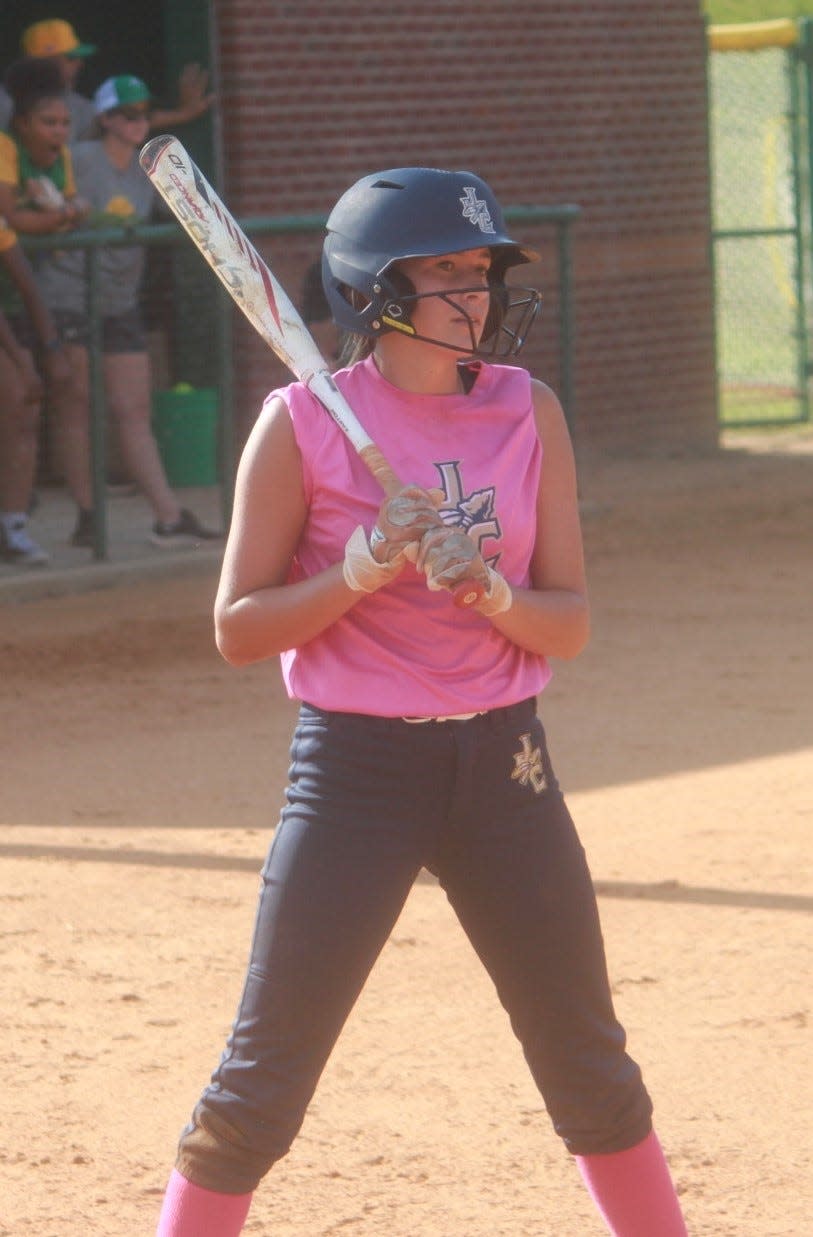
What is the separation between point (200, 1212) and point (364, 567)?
940mm

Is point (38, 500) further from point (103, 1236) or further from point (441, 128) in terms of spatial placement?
point (103, 1236)

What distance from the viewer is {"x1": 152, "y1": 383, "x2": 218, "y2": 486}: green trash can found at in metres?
10.9

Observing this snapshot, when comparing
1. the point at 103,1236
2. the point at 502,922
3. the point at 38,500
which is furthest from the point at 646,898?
the point at 38,500

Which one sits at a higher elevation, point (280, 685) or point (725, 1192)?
point (725, 1192)

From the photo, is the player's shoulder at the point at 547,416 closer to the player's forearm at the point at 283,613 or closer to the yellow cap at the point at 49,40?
the player's forearm at the point at 283,613

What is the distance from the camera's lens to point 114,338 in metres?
9.94

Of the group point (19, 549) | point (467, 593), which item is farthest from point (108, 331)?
point (467, 593)

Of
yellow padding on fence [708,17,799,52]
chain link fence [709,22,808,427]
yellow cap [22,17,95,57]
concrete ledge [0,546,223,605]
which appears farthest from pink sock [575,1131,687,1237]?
yellow padding on fence [708,17,799,52]

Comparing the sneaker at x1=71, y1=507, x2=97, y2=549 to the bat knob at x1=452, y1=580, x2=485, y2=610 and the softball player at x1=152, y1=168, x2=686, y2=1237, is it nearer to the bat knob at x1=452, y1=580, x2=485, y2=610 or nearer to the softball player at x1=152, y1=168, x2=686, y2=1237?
the softball player at x1=152, y1=168, x2=686, y2=1237

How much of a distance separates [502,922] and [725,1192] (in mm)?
1050

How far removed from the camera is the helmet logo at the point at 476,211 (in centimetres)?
296

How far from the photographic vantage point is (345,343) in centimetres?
322

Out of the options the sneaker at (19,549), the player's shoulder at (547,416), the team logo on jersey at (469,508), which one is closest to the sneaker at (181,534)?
the sneaker at (19,549)

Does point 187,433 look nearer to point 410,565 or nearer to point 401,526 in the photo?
point 410,565
